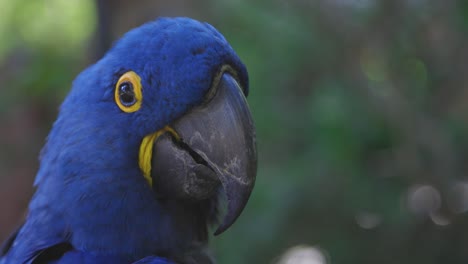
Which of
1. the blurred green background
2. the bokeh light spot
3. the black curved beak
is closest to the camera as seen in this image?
the black curved beak

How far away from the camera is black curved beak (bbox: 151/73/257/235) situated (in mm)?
1221

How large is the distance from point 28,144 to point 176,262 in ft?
7.92

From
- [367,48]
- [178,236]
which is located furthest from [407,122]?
[178,236]

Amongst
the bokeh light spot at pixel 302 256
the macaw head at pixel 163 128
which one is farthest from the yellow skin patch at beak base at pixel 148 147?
the bokeh light spot at pixel 302 256

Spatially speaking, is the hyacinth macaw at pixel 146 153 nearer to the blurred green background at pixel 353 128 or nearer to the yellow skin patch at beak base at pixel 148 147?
the yellow skin patch at beak base at pixel 148 147

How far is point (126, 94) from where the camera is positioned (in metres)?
1.33

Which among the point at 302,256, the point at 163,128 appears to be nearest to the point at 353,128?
the point at 302,256

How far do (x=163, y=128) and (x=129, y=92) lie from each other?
0.38 feet

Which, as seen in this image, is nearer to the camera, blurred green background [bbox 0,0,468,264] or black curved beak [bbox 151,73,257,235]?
black curved beak [bbox 151,73,257,235]

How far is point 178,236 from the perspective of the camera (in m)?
1.44

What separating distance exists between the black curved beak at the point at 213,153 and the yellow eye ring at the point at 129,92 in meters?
0.10

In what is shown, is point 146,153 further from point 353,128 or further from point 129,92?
point 353,128

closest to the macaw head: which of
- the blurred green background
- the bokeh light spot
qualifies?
the blurred green background

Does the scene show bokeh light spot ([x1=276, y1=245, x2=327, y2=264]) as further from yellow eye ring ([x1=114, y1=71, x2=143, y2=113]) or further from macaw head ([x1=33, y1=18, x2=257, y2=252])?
yellow eye ring ([x1=114, y1=71, x2=143, y2=113])
